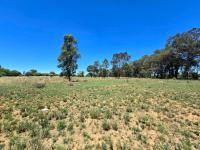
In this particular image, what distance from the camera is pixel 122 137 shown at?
250 inches

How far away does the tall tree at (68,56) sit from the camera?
125 ft

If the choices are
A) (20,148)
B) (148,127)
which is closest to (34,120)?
(20,148)

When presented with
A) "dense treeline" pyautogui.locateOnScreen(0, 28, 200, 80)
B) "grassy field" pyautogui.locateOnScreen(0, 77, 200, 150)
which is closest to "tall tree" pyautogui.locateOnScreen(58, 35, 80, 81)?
"dense treeline" pyautogui.locateOnScreen(0, 28, 200, 80)

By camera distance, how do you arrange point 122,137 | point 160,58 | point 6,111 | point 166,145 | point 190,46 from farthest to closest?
1. point 160,58
2. point 190,46
3. point 6,111
4. point 122,137
5. point 166,145

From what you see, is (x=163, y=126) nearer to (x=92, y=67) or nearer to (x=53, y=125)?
(x=53, y=125)

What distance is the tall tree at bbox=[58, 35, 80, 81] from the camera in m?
38.2

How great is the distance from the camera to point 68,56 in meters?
38.2

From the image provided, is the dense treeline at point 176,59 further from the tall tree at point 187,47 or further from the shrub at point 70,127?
the shrub at point 70,127

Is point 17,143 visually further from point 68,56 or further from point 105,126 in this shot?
point 68,56

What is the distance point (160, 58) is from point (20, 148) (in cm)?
5386

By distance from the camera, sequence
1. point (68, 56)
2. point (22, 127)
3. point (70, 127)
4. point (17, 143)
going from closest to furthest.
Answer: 1. point (17, 143)
2. point (22, 127)
3. point (70, 127)
4. point (68, 56)

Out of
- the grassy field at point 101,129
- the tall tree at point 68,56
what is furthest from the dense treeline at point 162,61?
the grassy field at point 101,129

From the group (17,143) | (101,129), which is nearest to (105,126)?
(101,129)

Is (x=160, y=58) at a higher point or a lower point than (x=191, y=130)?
higher
